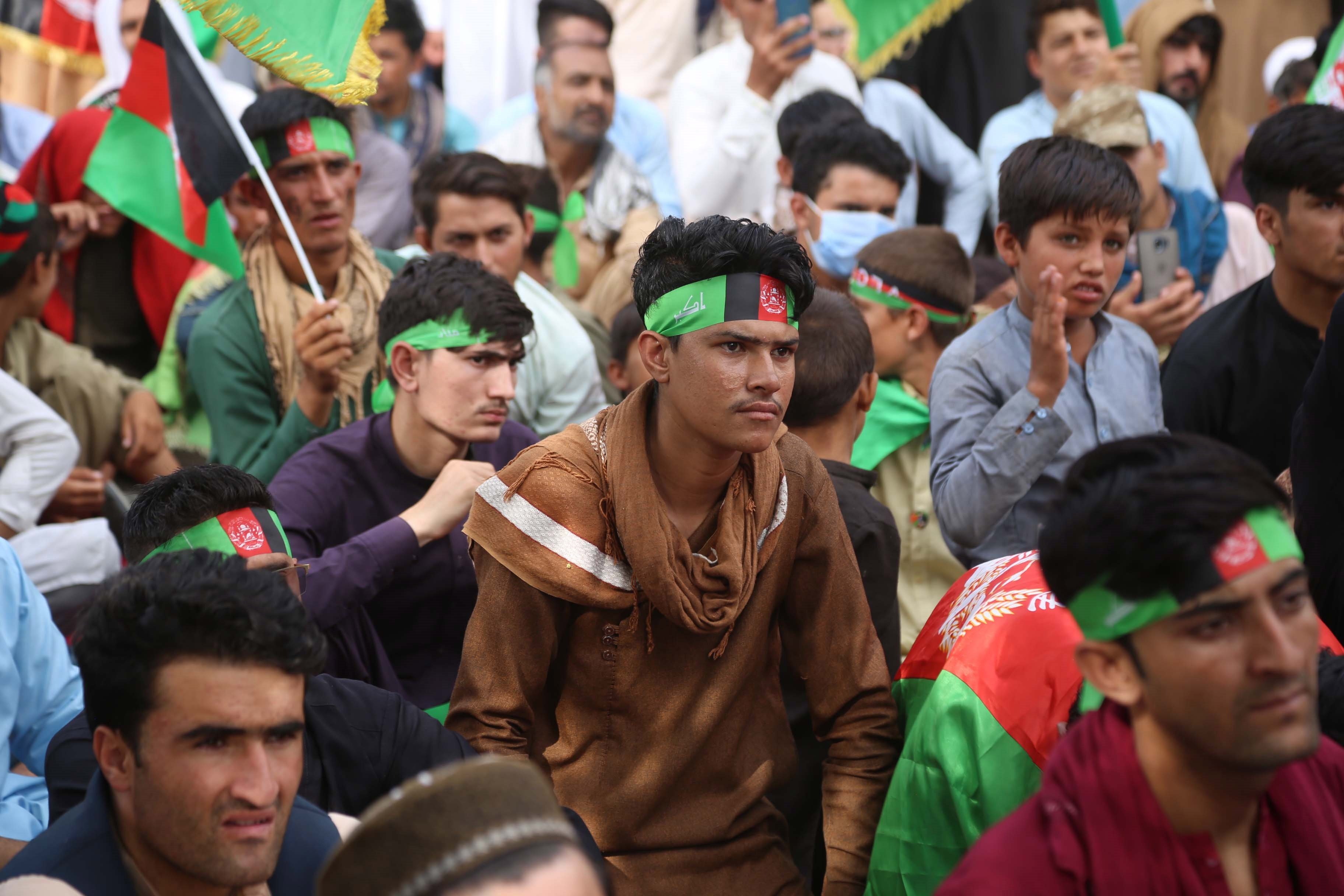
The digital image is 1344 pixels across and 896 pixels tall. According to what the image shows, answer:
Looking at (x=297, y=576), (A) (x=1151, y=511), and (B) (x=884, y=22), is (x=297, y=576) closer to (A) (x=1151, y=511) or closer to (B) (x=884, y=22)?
(A) (x=1151, y=511)

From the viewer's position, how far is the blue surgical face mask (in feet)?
18.0

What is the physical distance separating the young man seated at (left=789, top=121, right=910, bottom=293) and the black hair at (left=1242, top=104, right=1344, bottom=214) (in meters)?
1.69

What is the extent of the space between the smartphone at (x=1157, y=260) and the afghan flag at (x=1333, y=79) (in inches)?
27.1

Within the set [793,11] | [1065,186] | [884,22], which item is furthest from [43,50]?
[1065,186]

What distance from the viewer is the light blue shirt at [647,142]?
679cm

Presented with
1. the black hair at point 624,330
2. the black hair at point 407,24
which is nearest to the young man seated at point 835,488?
the black hair at point 624,330

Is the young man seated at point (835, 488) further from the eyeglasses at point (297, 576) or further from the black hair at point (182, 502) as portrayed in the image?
the black hair at point (182, 502)

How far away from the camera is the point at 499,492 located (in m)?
2.81

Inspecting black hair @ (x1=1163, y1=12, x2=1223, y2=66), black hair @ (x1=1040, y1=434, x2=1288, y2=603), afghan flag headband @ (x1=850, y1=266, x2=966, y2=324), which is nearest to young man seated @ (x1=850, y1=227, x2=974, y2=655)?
afghan flag headband @ (x1=850, y1=266, x2=966, y2=324)

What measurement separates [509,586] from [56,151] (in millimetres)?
4331

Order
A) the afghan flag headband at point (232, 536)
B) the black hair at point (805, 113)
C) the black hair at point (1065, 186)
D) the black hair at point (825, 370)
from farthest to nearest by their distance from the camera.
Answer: the black hair at point (805, 113), the black hair at point (1065, 186), the black hair at point (825, 370), the afghan flag headband at point (232, 536)

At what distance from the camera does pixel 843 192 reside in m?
5.66

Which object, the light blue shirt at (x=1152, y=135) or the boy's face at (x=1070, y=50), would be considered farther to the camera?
the boy's face at (x=1070, y=50)

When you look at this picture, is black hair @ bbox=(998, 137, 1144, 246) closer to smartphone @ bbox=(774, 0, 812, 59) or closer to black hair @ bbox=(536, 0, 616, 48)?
smartphone @ bbox=(774, 0, 812, 59)
